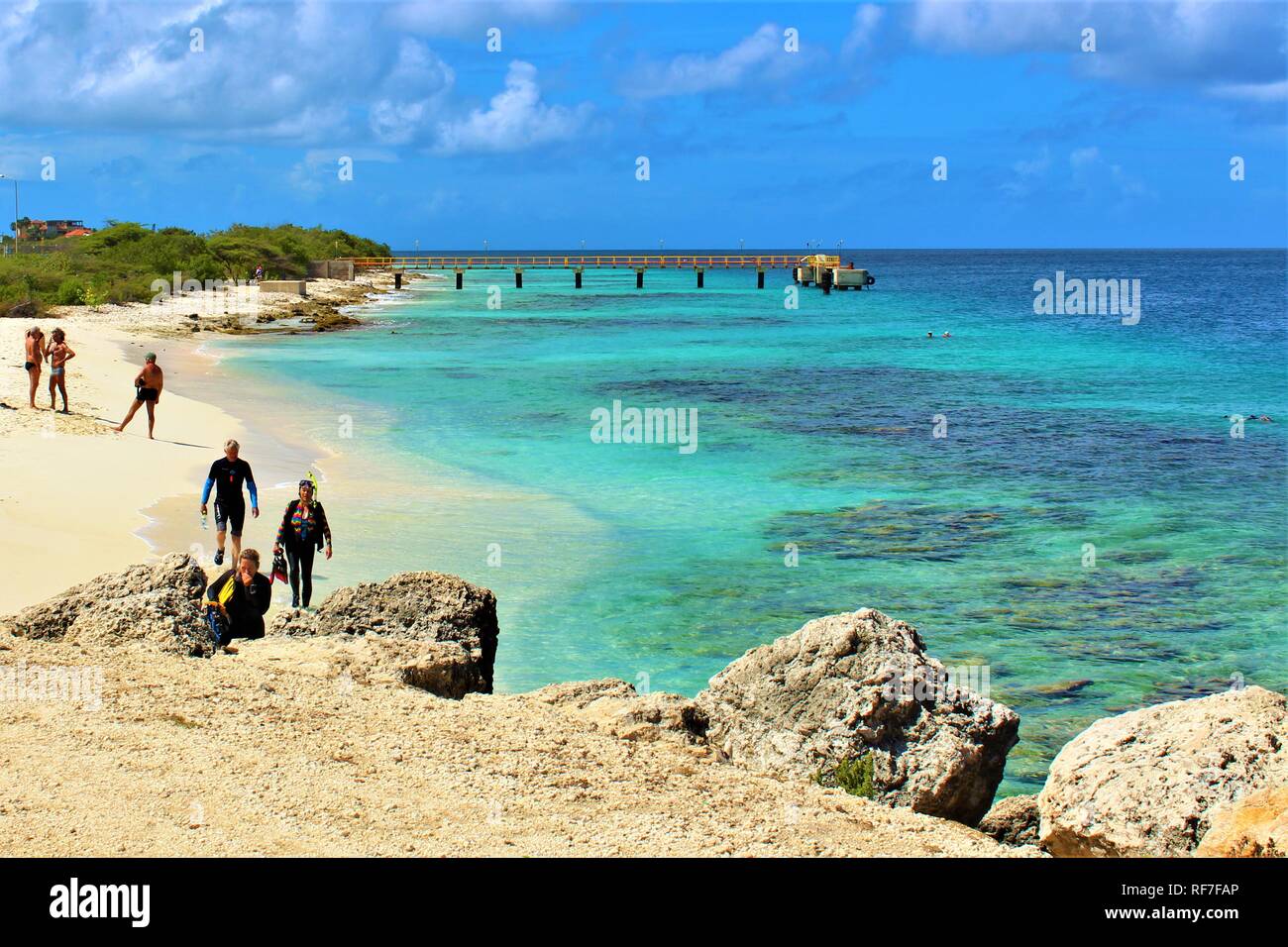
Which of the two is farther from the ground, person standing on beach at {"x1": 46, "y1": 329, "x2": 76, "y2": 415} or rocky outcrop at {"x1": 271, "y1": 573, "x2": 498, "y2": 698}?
person standing on beach at {"x1": 46, "y1": 329, "x2": 76, "y2": 415}

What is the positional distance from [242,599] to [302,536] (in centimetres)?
182

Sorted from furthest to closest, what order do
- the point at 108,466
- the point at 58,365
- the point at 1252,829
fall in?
the point at 58,365
the point at 108,466
the point at 1252,829

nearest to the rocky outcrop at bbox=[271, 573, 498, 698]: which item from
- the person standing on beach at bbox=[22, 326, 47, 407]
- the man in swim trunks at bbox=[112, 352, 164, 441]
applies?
the man in swim trunks at bbox=[112, 352, 164, 441]

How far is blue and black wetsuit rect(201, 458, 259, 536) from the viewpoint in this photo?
13.2 meters

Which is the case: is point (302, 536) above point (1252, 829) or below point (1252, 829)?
above

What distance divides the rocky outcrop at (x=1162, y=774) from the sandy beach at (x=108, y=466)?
30.6ft

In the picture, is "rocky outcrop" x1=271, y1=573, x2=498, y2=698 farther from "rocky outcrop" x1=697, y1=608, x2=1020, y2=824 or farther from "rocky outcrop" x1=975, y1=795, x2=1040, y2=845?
"rocky outcrop" x1=975, y1=795, x2=1040, y2=845

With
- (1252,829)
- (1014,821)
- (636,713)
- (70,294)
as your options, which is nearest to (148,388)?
(636,713)

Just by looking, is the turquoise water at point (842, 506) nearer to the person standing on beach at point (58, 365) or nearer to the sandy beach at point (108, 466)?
the sandy beach at point (108, 466)

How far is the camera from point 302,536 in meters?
11.9

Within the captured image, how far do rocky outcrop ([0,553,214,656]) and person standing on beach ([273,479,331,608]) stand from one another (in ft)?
6.18

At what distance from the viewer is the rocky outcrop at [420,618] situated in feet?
31.4

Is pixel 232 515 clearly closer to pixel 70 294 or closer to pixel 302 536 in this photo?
pixel 302 536
